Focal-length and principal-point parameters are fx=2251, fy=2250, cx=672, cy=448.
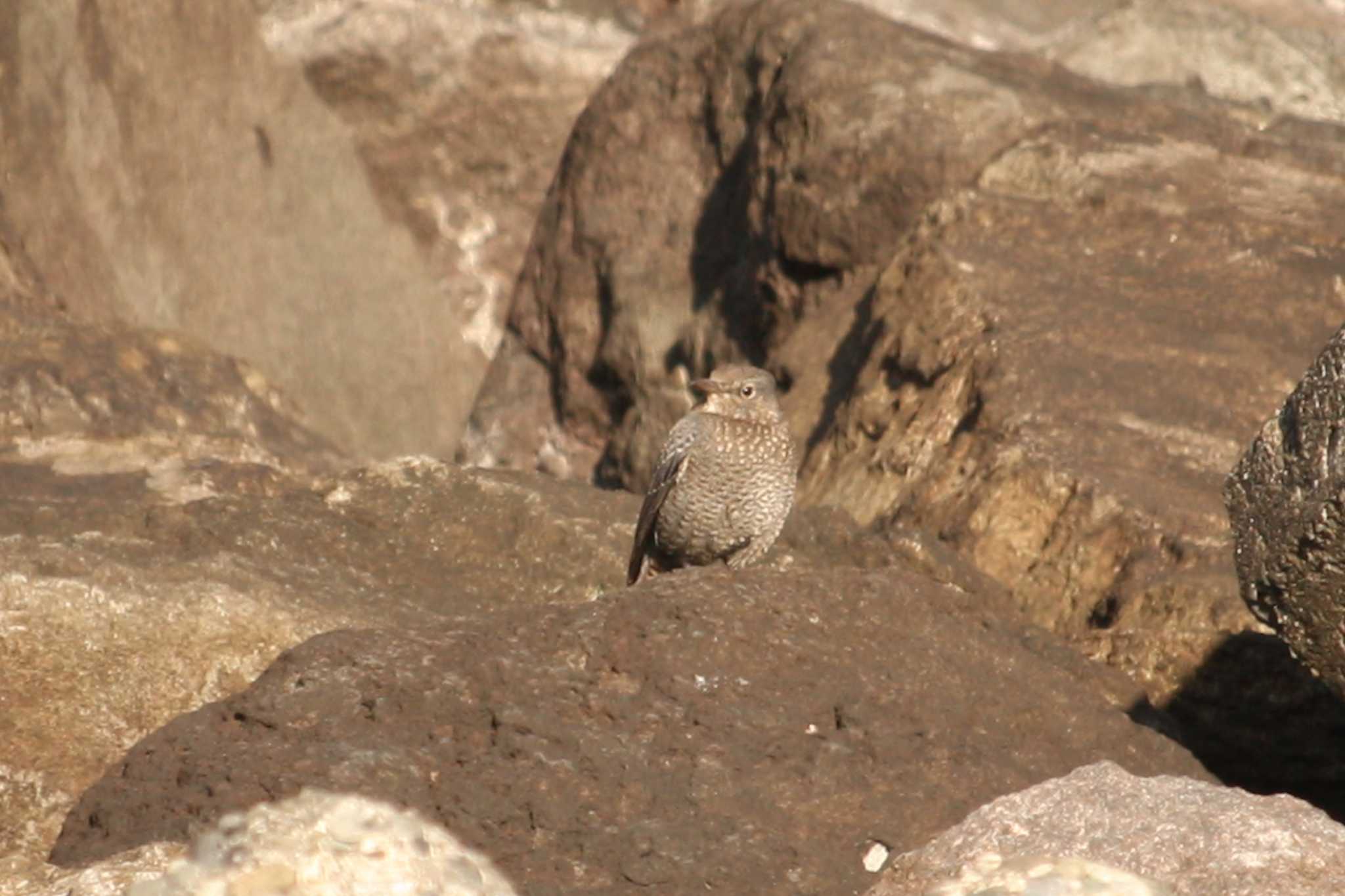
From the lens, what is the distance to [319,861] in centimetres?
365

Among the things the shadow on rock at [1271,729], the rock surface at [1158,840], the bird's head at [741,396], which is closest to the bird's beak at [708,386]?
the bird's head at [741,396]

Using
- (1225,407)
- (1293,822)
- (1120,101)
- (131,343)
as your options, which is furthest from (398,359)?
(1293,822)

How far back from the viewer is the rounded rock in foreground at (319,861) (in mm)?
3600

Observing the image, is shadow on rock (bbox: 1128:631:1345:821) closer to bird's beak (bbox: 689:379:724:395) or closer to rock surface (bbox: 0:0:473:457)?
bird's beak (bbox: 689:379:724:395)

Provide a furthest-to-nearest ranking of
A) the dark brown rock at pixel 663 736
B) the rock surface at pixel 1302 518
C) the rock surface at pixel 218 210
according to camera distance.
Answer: the rock surface at pixel 218 210 → the rock surface at pixel 1302 518 → the dark brown rock at pixel 663 736

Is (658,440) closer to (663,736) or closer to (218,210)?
(218,210)

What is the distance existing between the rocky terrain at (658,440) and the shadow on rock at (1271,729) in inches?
0.5

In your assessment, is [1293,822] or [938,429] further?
[938,429]

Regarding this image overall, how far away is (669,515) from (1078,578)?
1404mm

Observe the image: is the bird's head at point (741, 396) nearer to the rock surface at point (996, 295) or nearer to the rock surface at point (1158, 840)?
the rock surface at point (996, 295)

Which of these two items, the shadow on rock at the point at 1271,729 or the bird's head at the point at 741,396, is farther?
the bird's head at the point at 741,396

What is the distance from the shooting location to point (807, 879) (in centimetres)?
500

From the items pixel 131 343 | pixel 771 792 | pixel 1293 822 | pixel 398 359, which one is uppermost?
pixel 1293 822

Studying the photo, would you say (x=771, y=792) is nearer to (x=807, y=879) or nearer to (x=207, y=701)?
(x=807, y=879)
